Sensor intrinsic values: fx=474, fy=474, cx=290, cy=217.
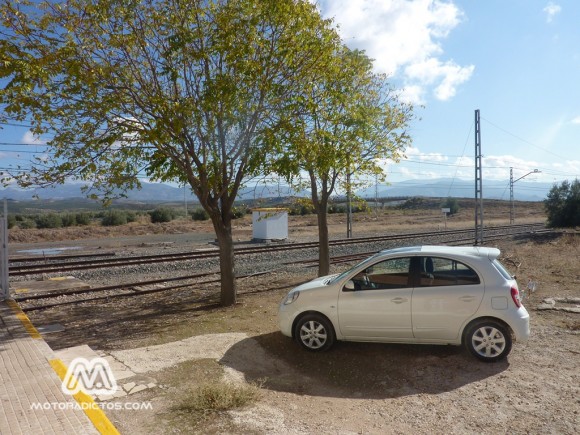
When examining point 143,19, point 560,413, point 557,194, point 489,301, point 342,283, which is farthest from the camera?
point 557,194

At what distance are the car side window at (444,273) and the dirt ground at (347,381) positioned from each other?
1.07m

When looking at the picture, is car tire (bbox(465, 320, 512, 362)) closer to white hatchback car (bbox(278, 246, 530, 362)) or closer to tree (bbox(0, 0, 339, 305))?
white hatchback car (bbox(278, 246, 530, 362))

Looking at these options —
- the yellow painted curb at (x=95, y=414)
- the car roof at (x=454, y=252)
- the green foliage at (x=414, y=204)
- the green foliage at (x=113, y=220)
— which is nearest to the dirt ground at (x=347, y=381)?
the yellow painted curb at (x=95, y=414)

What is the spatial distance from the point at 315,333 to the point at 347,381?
1.03m

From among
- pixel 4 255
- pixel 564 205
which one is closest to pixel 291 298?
pixel 4 255

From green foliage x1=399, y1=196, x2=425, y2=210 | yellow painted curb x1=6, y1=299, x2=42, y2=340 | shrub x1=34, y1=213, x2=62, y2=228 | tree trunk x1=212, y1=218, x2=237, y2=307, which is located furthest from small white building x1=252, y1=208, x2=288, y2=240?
green foliage x1=399, y1=196, x2=425, y2=210

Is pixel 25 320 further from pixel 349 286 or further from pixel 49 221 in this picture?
pixel 49 221

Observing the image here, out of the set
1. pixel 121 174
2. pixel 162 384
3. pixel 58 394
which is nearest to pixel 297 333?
pixel 162 384

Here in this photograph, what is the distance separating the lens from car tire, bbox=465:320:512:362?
6332 mm

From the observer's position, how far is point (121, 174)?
10.3m

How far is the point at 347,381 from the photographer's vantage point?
20.1ft

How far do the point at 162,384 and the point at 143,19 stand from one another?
740cm

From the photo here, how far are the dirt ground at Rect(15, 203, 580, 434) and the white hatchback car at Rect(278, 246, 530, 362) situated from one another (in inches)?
13.2

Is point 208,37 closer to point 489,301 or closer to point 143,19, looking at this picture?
point 143,19
